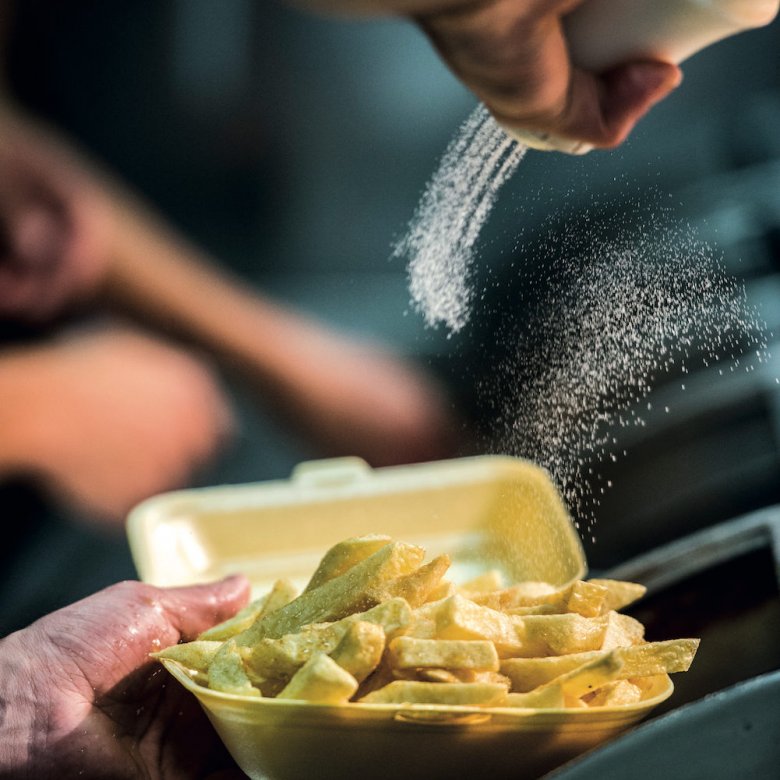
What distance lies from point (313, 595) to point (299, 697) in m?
0.15

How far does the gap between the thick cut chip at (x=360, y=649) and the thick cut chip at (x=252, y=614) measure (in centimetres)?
22

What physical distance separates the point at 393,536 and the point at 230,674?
2.88 feet

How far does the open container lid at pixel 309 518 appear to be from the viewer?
1.69 m

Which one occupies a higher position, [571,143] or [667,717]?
[571,143]

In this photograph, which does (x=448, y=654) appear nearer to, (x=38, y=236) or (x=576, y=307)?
(x=576, y=307)

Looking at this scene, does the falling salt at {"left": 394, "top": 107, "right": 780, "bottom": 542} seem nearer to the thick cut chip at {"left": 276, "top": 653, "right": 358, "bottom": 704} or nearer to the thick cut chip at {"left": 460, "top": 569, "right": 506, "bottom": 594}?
the thick cut chip at {"left": 460, "top": 569, "right": 506, "bottom": 594}

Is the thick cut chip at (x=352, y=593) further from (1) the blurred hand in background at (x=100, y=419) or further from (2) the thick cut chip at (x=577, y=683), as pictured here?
(1) the blurred hand in background at (x=100, y=419)

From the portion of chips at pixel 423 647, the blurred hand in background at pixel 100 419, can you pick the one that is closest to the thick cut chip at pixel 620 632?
the portion of chips at pixel 423 647

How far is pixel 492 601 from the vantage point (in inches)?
38.3

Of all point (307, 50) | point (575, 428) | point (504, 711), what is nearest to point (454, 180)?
point (575, 428)

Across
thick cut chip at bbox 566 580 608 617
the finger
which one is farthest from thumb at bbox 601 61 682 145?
the finger

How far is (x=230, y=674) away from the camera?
851mm

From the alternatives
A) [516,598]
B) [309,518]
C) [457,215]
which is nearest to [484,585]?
[516,598]

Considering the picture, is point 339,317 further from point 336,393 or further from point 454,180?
point 454,180
